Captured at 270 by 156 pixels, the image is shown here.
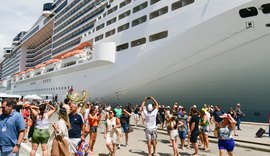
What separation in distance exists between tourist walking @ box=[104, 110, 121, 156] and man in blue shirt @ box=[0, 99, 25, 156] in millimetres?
3084

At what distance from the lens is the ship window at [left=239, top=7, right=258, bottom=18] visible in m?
12.8

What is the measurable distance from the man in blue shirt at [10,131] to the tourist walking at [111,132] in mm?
3084

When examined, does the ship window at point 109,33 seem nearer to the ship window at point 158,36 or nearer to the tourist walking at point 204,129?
the ship window at point 158,36

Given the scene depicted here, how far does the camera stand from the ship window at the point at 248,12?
12.8 meters

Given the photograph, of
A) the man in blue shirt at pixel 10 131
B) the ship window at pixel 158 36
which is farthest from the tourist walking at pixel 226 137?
the ship window at pixel 158 36

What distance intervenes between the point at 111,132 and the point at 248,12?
396 inches

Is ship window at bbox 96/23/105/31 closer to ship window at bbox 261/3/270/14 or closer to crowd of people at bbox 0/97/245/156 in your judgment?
ship window at bbox 261/3/270/14

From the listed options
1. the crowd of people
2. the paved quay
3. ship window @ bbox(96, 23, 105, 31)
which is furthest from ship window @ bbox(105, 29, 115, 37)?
the paved quay

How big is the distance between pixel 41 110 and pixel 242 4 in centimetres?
1137

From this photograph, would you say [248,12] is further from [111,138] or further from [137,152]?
[111,138]

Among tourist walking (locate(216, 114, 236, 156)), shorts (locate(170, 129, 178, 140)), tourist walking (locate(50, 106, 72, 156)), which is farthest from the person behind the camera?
shorts (locate(170, 129, 178, 140))

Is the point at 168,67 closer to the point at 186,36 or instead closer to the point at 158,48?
the point at 158,48

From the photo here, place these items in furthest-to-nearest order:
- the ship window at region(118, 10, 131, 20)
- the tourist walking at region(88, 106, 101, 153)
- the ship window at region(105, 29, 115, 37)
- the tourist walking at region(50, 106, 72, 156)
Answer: the ship window at region(105, 29, 115, 37) < the ship window at region(118, 10, 131, 20) < the tourist walking at region(88, 106, 101, 153) < the tourist walking at region(50, 106, 72, 156)

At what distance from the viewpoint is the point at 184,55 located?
51.4 feet
